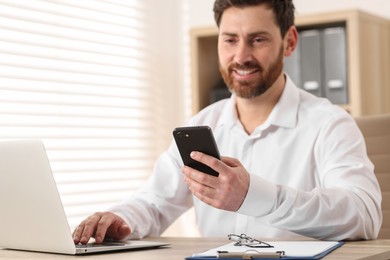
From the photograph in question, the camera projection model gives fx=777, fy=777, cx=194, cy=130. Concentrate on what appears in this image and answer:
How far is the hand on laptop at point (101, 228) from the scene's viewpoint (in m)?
1.87

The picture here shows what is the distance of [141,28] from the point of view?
164 inches

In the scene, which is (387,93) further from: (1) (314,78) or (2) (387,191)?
(2) (387,191)

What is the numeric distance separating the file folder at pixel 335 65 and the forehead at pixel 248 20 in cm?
129

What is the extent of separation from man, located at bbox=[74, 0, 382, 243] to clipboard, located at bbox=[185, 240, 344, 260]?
0.24 m

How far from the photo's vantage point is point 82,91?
3748 millimetres

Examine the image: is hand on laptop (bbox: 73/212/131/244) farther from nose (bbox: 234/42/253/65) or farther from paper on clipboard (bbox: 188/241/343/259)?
nose (bbox: 234/42/253/65)

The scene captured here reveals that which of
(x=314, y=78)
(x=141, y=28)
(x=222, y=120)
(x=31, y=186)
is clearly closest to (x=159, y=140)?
(x=141, y=28)

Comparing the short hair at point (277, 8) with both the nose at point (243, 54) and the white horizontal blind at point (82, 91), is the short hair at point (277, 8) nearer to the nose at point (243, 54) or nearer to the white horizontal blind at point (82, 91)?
the nose at point (243, 54)

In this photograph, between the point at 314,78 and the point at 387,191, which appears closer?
the point at 387,191

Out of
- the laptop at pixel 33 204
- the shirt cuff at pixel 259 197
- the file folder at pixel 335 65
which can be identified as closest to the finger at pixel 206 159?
the shirt cuff at pixel 259 197

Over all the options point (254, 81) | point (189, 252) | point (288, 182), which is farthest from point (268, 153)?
point (189, 252)

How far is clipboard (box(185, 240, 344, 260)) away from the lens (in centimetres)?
140

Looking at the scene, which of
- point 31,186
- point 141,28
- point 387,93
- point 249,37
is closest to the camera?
point 31,186

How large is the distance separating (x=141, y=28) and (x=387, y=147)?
2.08 metres
